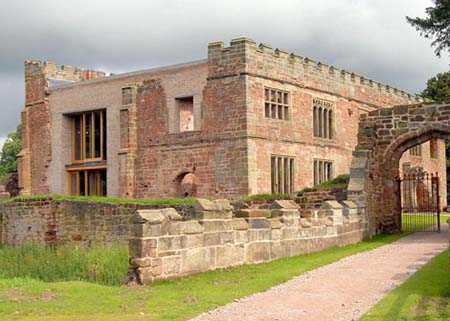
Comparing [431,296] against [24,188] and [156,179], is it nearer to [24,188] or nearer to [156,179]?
[156,179]

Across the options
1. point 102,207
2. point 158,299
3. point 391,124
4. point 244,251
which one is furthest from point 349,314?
point 102,207

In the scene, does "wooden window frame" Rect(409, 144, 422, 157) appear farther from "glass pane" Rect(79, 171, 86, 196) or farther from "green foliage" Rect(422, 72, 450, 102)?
"glass pane" Rect(79, 171, 86, 196)

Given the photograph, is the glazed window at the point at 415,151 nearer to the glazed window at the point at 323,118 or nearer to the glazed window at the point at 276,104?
the glazed window at the point at 323,118

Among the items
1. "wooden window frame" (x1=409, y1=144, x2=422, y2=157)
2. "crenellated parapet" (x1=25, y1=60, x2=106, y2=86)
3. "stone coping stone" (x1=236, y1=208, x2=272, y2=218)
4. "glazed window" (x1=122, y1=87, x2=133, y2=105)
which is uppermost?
"crenellated parapet" (x1=25, y1=60, x2=106, y2=86)

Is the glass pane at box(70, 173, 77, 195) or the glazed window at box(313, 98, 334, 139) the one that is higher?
the glazed window at box(313, 98, 334, 139)

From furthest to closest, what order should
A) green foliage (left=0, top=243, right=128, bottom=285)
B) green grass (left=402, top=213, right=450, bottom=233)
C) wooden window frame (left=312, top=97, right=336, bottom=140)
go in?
wooden window frame (left=312, top=97, right=336, bottom=140)
green grass (left=402, top=213, right=450, bottom=233)
green foliage (left=0, top=243, right=128, bottom=285)

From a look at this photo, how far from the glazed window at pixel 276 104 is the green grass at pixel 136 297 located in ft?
60.9

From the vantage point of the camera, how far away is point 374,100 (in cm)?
4088

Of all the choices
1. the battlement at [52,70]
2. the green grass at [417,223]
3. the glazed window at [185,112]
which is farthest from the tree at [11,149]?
the green grass at [417,223]

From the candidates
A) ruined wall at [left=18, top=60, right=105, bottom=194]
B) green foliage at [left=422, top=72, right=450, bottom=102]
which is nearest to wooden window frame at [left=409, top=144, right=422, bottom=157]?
green foliage at [left=422, top=72, right=450, bottom=102]

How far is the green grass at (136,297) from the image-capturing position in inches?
397

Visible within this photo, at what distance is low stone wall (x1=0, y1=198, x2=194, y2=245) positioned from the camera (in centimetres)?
2692

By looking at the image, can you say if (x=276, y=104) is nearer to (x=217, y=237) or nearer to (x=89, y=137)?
(x=89, y=137)

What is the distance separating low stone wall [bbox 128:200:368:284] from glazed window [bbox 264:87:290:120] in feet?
44.0
